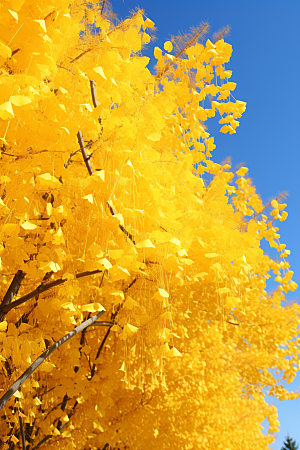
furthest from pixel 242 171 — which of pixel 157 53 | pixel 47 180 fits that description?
pixel 47 180

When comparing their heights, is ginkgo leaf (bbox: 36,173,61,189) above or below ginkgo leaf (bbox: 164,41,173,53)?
below

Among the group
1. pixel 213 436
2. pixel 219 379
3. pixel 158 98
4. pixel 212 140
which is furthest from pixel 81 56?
pixel 213 436

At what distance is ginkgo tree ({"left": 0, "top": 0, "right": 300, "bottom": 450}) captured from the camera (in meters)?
1.99

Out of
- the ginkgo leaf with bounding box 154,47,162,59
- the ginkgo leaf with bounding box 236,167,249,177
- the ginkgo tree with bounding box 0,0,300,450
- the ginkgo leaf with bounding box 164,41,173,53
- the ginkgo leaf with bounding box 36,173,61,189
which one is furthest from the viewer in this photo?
the ginkgo leaf with bounding box 236,167,249,177

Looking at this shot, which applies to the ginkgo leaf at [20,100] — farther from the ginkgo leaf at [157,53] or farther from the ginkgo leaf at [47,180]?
the ginkgo leaf at [157,53]

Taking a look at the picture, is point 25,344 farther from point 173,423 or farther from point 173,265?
point 173,423

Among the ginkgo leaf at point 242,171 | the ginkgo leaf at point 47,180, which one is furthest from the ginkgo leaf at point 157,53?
the ginkgo leaf at point 242,171

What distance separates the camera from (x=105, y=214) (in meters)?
2.17

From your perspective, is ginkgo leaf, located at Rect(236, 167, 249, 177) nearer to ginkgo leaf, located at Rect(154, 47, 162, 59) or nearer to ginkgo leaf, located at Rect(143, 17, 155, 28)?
ginkgo leaf, located at Rect(154, 47, 162, 59)

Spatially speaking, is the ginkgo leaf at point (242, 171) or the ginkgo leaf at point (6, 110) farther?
the ginkgo leaf at point (242, 171)

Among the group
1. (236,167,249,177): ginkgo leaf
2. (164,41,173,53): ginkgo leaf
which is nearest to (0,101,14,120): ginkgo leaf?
(164,41,173,53): ginkgo leaf

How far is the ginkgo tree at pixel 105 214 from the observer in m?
1.99

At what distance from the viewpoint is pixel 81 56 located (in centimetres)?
230

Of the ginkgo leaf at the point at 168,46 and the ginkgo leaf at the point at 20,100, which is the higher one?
the ginkgo leaf at the point at 168,46
